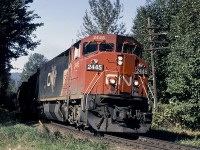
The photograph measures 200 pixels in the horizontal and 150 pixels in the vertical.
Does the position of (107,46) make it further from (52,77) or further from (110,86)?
(52,77)

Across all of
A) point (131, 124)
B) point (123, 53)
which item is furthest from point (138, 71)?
point (131, 124)

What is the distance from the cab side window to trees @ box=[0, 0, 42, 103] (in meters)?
11.5

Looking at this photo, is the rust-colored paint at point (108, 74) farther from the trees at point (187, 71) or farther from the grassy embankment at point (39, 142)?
the trees at point (187, 71)

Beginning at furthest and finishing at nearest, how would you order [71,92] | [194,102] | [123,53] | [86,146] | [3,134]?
[194,102] < [71,92] < [123,53] < [3,134] < [86,146]

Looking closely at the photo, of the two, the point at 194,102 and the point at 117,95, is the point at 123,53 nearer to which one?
the point at 117,95

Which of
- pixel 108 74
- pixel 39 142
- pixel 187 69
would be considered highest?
pixel 187 69

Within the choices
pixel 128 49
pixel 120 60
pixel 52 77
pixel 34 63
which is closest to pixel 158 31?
pixel 52 77

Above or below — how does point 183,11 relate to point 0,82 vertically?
above

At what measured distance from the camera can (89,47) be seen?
13.7 m

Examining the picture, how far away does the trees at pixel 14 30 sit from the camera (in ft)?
79.8

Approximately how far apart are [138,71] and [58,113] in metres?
5.35

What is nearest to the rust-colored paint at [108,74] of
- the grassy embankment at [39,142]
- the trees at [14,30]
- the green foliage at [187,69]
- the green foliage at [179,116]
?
the grassy embankment at [39,142]

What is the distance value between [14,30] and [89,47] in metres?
13.5

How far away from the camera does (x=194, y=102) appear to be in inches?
707
